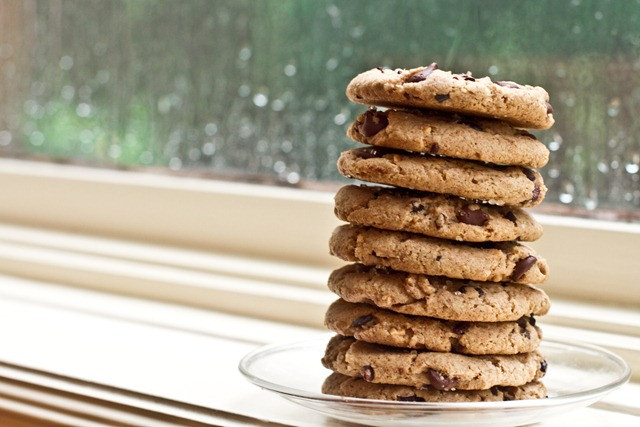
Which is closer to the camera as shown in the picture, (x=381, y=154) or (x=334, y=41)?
(x=381, y=154)

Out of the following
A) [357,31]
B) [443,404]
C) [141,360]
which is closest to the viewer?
[443,404]

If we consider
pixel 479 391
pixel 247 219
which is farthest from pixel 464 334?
pixel 247 219

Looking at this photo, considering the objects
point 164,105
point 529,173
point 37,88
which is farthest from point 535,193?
point 37,88

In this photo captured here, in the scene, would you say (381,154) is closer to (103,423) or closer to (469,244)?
(469,244)

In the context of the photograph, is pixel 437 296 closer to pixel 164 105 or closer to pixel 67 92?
pixel 164 105

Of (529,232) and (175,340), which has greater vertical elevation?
(529,232)

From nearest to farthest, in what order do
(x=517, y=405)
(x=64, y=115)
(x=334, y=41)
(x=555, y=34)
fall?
(x=517, y=405)
(x=555, y=34)
(x=334, y=41)
(x=64, y=115)

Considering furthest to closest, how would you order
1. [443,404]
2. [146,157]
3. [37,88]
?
[37,88]
[146,157]
[443,404]
